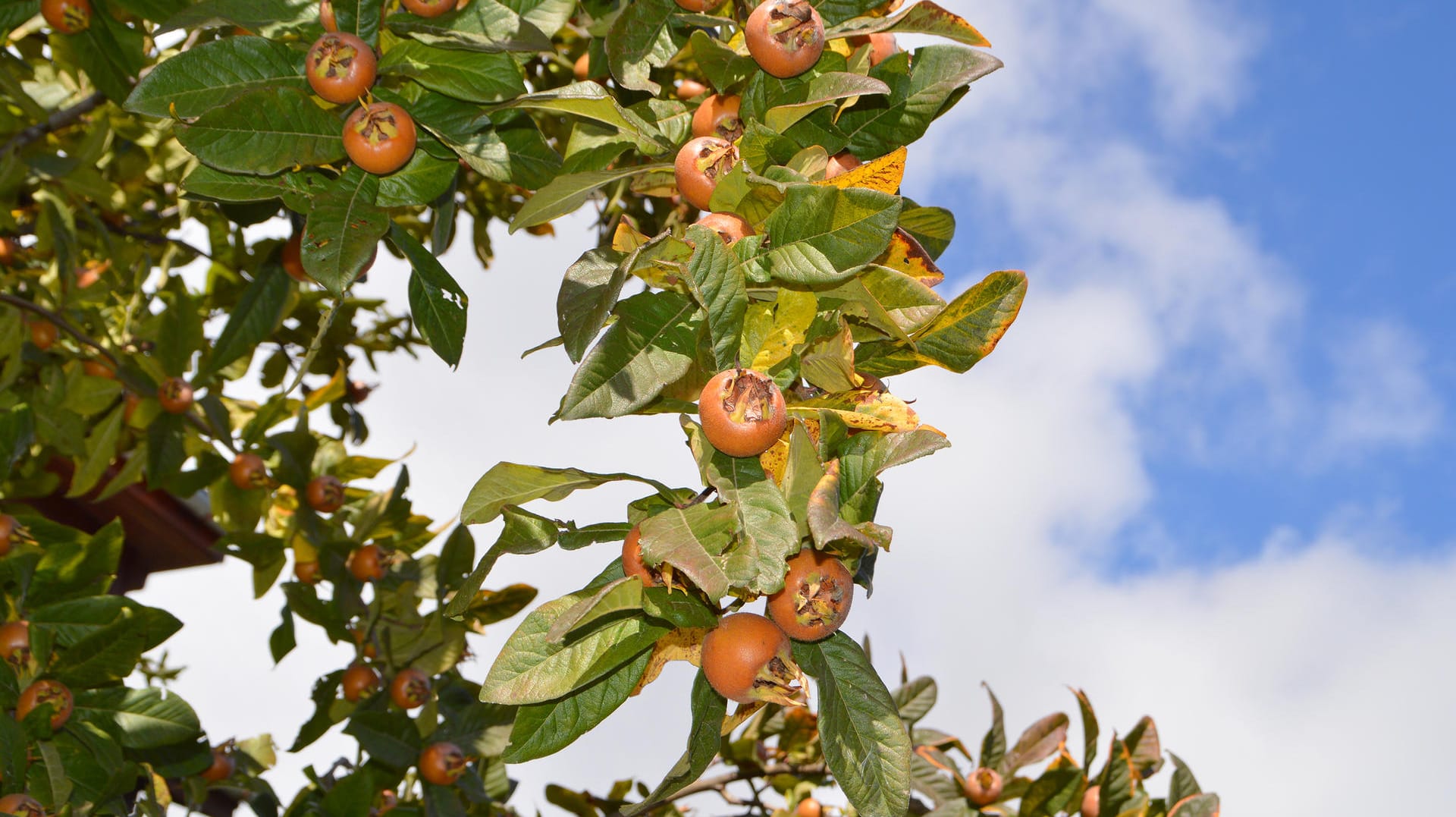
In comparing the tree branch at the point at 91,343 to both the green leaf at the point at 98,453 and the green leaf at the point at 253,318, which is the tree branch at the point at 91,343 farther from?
the green leaf at the point at 253,318

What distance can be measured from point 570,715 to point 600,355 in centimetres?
37

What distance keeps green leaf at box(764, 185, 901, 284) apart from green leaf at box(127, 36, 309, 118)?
2.45 feet

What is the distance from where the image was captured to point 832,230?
3.59 ft

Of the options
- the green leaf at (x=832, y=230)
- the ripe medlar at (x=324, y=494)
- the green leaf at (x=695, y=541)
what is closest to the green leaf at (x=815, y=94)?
the green leaf at (x=832, y=230)

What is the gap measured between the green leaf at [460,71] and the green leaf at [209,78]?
0.47ft

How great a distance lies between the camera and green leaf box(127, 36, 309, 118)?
1423 millimetres

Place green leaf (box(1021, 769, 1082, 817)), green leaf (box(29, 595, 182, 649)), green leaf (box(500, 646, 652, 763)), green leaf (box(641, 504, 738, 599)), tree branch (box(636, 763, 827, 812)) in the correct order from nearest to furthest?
green leaf (box(641, 504, 738, 599))
green leaf (box(500, 646, 652, 763))
green leaf (box(29, 595, 182, 649))
green leaf (box(1021, 769, 1082, 817))
tree branch (box(636, 763, 827, 812))

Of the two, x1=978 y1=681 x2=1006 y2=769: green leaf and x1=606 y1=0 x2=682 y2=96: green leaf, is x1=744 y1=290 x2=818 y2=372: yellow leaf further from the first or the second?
x1=978 y1=681 x2=1006 y2=769: green leaf

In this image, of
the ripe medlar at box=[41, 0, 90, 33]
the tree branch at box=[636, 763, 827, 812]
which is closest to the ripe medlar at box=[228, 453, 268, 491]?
the ripe medlar at box=[41, 0, 90, 33]

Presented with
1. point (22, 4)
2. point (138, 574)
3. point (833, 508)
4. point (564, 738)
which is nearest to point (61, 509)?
point (138, 574)

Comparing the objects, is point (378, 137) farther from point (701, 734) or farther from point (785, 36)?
point (701, 734)

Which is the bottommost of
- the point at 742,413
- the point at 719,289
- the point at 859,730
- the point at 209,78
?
the point at 859,730

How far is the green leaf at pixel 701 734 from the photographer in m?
1.13

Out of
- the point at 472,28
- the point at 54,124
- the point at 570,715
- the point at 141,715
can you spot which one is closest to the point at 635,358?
the point at 570,715
